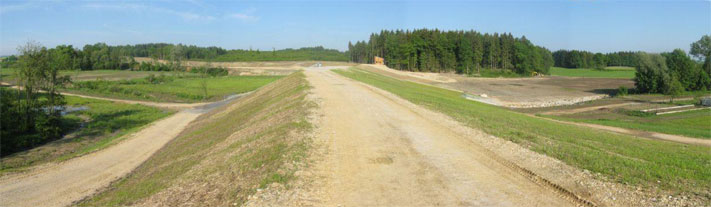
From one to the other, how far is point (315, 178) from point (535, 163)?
6.95 metres

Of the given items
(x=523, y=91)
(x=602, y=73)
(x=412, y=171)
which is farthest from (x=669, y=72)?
(x=602, y=73)

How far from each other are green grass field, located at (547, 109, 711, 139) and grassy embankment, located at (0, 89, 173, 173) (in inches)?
1602

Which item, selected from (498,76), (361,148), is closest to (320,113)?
(361,148)

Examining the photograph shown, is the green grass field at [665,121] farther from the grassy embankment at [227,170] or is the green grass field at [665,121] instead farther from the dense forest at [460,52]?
the dense forest at [460,52]

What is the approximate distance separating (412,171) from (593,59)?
203m

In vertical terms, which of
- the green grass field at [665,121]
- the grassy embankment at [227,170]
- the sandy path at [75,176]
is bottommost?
the sandy path at [75,176]

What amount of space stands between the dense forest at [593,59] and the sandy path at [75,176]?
192m

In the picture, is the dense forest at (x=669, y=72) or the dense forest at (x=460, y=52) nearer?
the dense forest at (x=669, y=72)

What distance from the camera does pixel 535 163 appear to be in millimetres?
11750

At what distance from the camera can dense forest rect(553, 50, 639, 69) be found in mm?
175125

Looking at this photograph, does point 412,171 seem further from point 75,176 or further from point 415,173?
point 75,176

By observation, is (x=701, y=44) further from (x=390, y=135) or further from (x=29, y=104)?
(x=29, y=104)

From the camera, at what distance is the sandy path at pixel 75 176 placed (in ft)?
48.9

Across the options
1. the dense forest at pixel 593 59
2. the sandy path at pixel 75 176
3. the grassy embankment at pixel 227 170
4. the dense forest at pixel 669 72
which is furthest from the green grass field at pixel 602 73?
the sandy path at pixel 75 176
